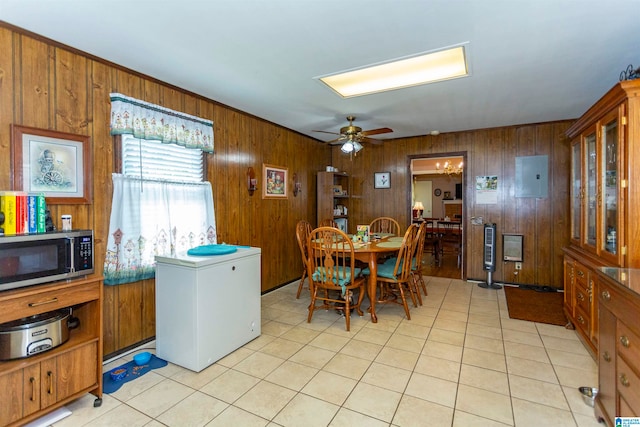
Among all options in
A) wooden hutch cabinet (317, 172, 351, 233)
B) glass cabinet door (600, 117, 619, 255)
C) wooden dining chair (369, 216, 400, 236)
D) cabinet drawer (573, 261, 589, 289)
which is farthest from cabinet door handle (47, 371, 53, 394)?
wooden dining chair (369, 216, 400, 236)

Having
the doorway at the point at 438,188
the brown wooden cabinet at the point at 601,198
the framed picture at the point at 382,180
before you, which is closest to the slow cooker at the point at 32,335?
the brown wooden cabinet at the point at 601,198

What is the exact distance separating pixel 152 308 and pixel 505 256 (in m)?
4.78

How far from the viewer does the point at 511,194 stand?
4.62 meters

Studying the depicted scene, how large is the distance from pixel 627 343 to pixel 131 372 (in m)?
3.05

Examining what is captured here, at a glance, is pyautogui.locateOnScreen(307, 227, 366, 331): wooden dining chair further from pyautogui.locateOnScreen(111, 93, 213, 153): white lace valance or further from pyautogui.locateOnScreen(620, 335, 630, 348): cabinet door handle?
pyautogui.locateOnScreen(620, 335, 630, 348): cabinet door handle

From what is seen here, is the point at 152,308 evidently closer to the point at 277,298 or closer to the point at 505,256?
the point at 277,298

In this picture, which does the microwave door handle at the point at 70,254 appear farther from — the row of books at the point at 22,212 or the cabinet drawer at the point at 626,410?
the cabinet drawer at the point at 626,410

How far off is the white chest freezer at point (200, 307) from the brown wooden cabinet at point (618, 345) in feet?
7.98

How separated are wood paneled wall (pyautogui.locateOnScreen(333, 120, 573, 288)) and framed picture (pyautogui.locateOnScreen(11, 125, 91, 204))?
14.8ft

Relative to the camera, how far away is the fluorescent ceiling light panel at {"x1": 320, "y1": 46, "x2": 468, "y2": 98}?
9.19 ft

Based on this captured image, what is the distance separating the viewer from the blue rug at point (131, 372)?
2109 millimetres

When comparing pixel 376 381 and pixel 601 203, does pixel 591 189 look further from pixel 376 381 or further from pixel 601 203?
pixel 376 381

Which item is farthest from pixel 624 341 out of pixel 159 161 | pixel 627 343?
pixel 159 161

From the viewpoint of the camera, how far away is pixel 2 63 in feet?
6.29
